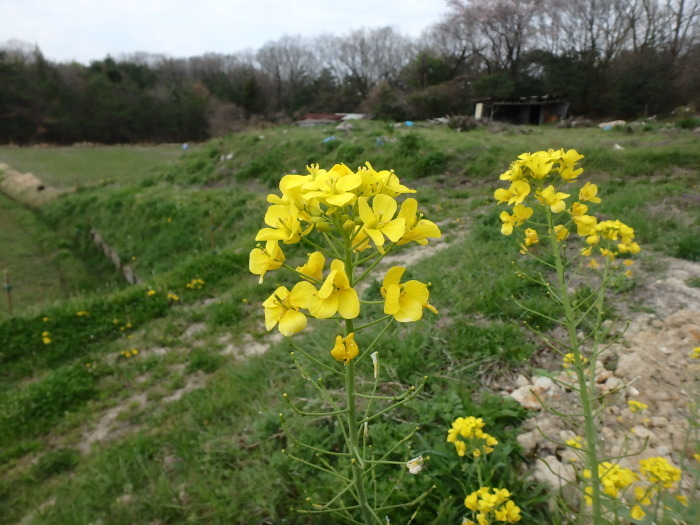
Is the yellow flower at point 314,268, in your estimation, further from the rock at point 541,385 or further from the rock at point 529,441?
the rock at point 541,385

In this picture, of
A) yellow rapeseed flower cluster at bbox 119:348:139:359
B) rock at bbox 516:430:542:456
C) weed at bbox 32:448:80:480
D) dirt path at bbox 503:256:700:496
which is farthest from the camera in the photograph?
yellow rapeseed flower cluster at bbox 119:348:139:359

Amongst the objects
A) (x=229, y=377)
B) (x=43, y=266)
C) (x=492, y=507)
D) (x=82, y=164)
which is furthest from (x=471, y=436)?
(x=82, y=164)

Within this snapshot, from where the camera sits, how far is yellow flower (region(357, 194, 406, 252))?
0.91 meters

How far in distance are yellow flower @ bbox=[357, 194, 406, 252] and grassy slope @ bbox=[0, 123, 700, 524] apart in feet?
3.82

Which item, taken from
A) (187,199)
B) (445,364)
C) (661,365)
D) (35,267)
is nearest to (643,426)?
(661,365)

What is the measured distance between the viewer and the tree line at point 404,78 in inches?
738

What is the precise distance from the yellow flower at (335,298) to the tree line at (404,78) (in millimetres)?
19397

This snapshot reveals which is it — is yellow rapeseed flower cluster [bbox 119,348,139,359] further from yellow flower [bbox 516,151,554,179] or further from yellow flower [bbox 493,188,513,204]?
yellow flower [bbox 516,151,554,179]

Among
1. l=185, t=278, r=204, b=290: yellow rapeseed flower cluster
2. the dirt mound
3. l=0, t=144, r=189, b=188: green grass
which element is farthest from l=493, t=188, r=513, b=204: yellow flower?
the dirt mound

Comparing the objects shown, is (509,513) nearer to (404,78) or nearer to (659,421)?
(659,421)

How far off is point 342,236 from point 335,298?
16cm

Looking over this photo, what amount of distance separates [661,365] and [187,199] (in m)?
8.67

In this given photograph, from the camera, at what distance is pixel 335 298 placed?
0.90m

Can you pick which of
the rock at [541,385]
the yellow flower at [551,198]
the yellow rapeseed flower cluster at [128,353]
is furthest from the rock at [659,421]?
the yellow rapeseed flower cluster at [128,353]
